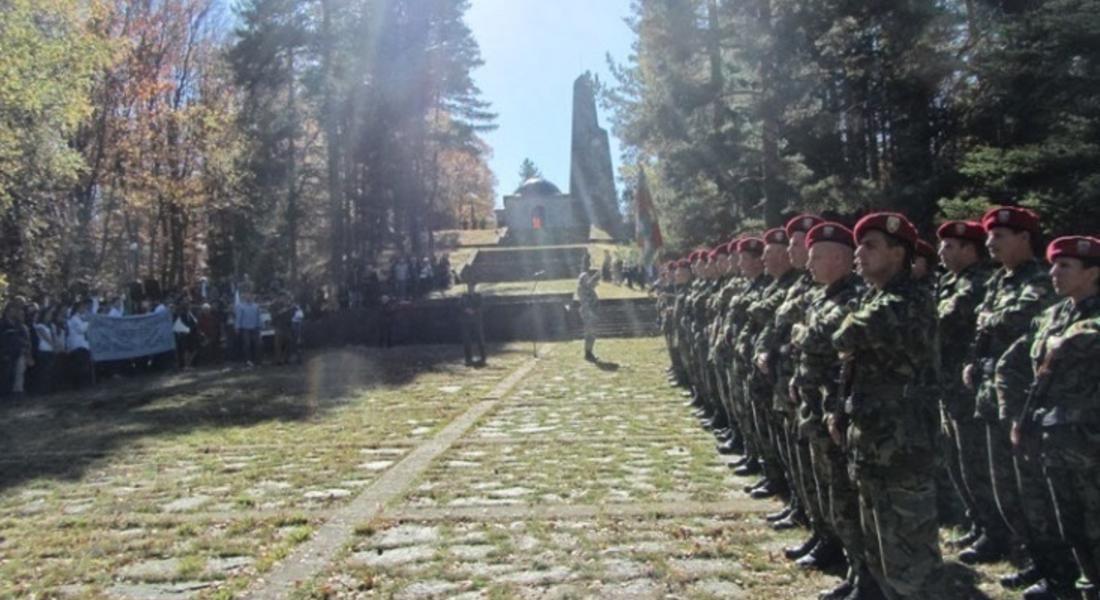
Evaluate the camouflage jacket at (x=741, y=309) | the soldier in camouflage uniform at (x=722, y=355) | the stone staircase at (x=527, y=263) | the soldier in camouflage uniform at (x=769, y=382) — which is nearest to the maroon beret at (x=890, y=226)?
the soldier in camouflage uniform at (x=769, y=382)

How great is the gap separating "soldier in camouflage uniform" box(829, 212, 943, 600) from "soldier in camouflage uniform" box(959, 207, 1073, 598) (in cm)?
91

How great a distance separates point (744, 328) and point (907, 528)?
3.56 metres

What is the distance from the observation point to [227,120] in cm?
3519

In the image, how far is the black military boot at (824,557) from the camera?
5090mm

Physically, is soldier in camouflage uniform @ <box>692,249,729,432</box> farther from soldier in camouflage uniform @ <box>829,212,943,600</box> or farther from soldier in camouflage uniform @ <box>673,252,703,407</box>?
soldier in camouflage uniform @ <box>829,212,943,600</box>

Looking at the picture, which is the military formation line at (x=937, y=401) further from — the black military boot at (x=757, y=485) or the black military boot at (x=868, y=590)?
the black military boot at (x=757, y=485)

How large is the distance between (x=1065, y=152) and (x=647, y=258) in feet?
44.0

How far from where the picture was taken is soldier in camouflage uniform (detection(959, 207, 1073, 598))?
15.2 ft

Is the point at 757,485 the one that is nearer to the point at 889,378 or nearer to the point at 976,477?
the point at 976,477

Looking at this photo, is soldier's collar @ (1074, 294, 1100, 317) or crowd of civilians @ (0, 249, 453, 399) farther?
crowd of civilians @ (0, 249, 453, 399)

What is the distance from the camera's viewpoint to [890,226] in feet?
13.6

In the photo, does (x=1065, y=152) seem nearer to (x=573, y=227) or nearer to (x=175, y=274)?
(x=175, y=274)

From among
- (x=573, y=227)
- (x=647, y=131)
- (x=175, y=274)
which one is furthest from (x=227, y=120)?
(x=573, y=227)

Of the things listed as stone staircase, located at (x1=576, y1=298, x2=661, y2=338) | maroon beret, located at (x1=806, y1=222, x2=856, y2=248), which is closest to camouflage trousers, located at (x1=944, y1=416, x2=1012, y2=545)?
maroon beret, located at (x1=806, y1=222, x2=856, y2=248)
